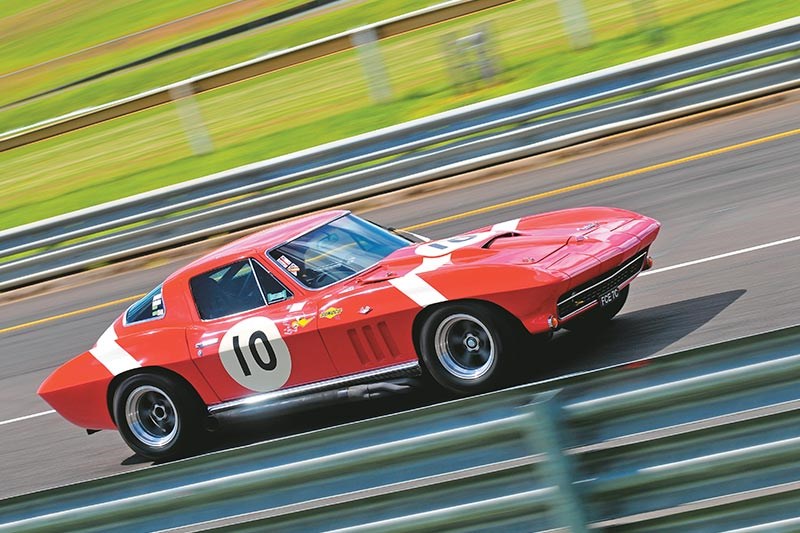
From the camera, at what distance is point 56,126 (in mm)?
17562

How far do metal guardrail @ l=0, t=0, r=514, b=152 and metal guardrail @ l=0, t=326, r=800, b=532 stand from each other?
41.7ft

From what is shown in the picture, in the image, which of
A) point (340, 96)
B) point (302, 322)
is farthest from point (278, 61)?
point (302, 322)

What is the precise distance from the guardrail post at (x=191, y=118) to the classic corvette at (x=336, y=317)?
8.99 meters

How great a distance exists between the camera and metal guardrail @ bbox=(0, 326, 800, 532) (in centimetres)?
332

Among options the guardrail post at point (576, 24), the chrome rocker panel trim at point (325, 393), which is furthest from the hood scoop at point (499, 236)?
the guardrail post at point (576, 24)

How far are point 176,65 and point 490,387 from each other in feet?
80.7

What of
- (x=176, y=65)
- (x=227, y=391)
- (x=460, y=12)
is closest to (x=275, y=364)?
(x=227, y=391)

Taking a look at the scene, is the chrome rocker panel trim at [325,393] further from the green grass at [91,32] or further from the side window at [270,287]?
the green grass at [91,32]

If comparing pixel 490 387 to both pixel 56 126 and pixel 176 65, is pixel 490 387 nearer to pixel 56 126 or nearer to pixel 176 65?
pixel 56 126

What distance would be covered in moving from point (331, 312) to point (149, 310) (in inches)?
66.1

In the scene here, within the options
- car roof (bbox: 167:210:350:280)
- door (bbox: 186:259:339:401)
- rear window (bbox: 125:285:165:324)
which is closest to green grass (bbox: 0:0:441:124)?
car roof (bbox: 167:210:350:280)

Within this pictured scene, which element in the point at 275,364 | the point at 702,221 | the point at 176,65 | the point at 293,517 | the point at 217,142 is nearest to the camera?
the point at 293,517

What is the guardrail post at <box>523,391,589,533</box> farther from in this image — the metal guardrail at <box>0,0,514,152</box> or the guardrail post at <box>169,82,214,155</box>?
the guardrail post at <box>169,82,214,155</box>

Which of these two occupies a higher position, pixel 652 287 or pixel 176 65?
pixel 176 65
